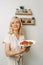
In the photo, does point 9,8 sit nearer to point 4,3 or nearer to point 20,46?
point 4,3

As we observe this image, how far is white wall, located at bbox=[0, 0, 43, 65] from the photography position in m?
2.49

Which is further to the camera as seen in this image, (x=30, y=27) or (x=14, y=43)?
(x=30, y=27)

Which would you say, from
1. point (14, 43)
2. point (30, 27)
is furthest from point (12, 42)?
point (30, 27)

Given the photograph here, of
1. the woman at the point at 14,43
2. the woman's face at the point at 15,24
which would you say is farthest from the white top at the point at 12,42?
the woman's face at the point at 15,24

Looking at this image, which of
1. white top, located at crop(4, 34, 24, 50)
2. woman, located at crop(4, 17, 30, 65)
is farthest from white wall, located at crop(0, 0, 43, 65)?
white top, located at crop(4, 34, 24, 50)

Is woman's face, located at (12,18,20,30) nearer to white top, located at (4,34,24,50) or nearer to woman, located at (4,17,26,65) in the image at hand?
woman, located at (4,17,26,65)

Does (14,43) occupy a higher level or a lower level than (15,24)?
lower

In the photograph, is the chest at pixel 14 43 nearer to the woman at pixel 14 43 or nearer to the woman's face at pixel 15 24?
the woman at pixel 14 43

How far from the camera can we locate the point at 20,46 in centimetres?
223

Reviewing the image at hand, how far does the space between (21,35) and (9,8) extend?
1.53ft

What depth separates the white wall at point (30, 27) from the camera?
2492mm

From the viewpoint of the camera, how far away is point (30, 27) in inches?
99.0

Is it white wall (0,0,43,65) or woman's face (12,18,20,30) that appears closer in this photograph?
woman's face (12,18,20,30)

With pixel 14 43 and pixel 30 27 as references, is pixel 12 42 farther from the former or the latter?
pixel 30 27
